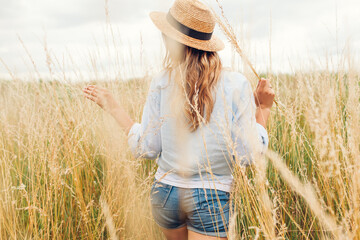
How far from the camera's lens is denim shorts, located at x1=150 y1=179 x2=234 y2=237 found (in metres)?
1.37

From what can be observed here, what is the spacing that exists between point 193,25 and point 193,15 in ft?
0.15

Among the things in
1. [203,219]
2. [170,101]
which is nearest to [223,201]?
[203,219]

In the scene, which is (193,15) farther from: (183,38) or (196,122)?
(196,122)

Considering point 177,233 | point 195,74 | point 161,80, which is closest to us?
point 195,74

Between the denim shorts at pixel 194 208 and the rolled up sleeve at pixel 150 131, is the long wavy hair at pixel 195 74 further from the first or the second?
the denim shorts at pixel 194 208

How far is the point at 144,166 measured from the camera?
2123mm

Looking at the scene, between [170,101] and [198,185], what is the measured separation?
15.8 inches

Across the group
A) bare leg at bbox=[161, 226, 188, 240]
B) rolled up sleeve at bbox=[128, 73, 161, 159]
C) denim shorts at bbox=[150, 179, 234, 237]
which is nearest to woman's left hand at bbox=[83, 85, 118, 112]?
rolled up sleeve at bbox=[128, 73, 161, 159]

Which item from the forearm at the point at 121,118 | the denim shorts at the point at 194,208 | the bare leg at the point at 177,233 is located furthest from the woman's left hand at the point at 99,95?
the bare leg at the point at 177,233

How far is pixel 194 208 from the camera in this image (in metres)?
1.38

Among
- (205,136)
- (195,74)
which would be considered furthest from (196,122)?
(195,74)

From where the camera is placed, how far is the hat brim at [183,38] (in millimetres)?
1354

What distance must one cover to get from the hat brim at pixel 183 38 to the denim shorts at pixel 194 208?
0.64 meters

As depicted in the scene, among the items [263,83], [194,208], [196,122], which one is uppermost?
[263,83]
